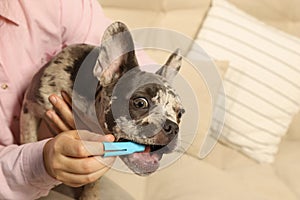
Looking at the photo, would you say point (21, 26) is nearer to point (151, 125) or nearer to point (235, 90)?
point (151, 125)

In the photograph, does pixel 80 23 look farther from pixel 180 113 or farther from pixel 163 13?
pixel 163 13

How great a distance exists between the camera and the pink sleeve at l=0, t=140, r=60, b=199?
30.9 inches

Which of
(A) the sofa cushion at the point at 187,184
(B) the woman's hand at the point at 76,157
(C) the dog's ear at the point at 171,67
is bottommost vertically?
(A) the sofa cushion at the point at 187,184

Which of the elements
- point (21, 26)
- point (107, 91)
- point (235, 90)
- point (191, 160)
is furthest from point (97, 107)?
point (235, 90)

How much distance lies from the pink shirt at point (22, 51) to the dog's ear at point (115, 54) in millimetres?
167

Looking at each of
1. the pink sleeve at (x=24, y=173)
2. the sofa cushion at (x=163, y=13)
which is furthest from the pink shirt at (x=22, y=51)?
the sofa cushion at (x=163, y=13)

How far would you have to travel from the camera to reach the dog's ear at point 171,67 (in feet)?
2.49

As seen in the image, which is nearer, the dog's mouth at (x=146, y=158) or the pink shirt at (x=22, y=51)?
the dog's mouth at (x=146, y=158)

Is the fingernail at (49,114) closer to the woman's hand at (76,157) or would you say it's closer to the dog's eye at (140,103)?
the woman's hand at (76,157)

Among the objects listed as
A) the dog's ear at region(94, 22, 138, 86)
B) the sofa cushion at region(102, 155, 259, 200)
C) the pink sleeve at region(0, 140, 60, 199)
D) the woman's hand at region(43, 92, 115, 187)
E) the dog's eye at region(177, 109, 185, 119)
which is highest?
the dog's ear at region(94, 22, 138, 86)

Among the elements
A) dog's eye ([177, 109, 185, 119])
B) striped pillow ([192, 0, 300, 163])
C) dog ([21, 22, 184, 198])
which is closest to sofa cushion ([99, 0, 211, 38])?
striped pillow ([192, 0, 300, 163])

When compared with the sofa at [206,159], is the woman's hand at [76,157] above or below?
above

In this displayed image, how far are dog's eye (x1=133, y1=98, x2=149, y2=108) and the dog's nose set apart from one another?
0.11 feet

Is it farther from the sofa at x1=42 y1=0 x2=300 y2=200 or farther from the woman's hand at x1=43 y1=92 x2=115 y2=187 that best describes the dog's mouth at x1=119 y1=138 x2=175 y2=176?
the sofa at x1=42 y1=0 x2=300 y2=200
